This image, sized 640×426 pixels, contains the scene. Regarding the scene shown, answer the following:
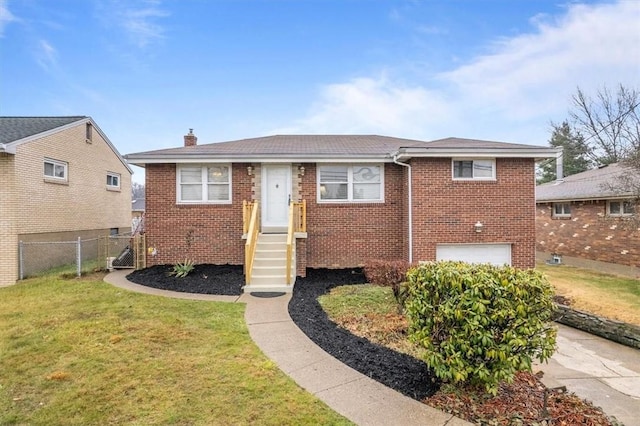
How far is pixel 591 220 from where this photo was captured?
1341 cm

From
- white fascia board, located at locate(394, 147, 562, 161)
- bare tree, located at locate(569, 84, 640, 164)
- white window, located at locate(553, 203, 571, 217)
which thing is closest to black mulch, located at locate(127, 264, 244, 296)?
white fascia board, located at locate(394, 147, 562, 161)

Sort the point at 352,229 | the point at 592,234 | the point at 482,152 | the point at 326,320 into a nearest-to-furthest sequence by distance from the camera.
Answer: the point at 326,320 < the point at 482,152 < the point at 352,229 < the point at 592,234

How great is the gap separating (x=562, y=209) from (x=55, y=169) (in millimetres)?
22002

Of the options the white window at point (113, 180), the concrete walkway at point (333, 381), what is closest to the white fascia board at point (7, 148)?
the white window at point (113, 180)

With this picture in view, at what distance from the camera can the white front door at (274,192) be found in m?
10.4

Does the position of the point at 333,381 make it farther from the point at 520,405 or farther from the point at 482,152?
the point at 482,152

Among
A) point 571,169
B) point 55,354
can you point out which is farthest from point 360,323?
point 571,169

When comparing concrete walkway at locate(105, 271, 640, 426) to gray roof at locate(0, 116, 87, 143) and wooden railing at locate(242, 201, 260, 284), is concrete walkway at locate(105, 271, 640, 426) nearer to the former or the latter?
wooden railing at locate(242, 201, 260, 284)

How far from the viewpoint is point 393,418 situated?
290cm

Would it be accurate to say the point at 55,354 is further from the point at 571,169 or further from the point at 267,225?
the point at 571,169

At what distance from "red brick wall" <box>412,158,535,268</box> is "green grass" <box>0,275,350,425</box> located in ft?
19.8

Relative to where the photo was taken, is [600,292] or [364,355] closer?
[364,355]

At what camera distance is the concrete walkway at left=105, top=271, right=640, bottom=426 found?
119 inches

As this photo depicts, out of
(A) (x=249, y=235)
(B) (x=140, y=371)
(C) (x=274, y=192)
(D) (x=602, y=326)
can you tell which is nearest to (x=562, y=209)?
(D) (x=602, y=326)
